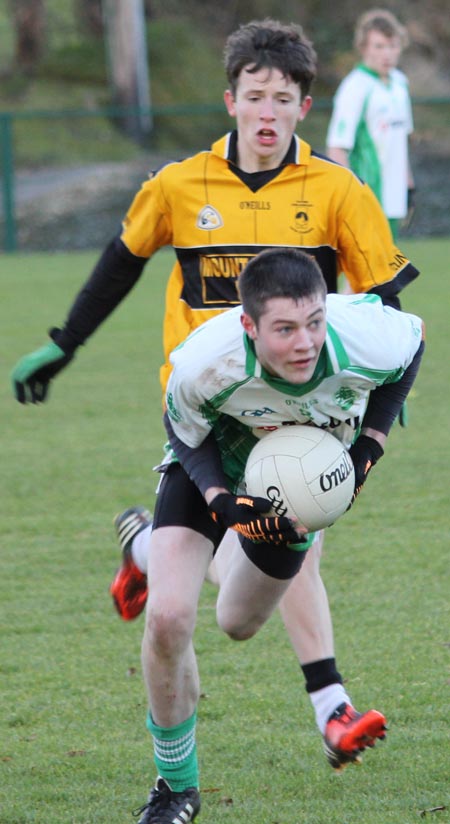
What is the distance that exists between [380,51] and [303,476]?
7.40 meters

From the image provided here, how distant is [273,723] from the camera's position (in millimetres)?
4250

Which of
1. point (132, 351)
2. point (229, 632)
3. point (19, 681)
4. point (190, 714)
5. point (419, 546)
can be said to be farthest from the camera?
point (132, 351)

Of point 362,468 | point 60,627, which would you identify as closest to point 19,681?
point 60,627

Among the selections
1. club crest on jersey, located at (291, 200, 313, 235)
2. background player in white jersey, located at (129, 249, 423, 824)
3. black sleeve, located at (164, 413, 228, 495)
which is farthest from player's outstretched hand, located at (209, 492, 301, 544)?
club crest on jersey, located at (291, 200, 313, 235)

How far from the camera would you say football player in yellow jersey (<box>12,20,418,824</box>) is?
4.20 m

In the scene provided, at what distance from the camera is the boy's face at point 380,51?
10117mm

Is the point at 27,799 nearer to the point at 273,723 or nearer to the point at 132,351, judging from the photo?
the point at 273,723

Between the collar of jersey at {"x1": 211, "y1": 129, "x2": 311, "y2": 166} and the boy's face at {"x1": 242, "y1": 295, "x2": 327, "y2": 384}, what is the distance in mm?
1046

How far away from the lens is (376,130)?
10688mm

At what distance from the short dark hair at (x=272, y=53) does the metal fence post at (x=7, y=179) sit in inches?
661

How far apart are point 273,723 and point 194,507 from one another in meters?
0.89

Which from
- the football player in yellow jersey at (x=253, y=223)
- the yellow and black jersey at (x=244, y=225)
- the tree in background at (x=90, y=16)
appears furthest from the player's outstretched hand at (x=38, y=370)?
the tree in background at (x=90, y=16)

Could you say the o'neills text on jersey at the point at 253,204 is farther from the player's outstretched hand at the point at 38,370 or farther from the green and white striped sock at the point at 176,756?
the green and white striped sock at the point at 176,756

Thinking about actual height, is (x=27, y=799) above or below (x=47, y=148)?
above
